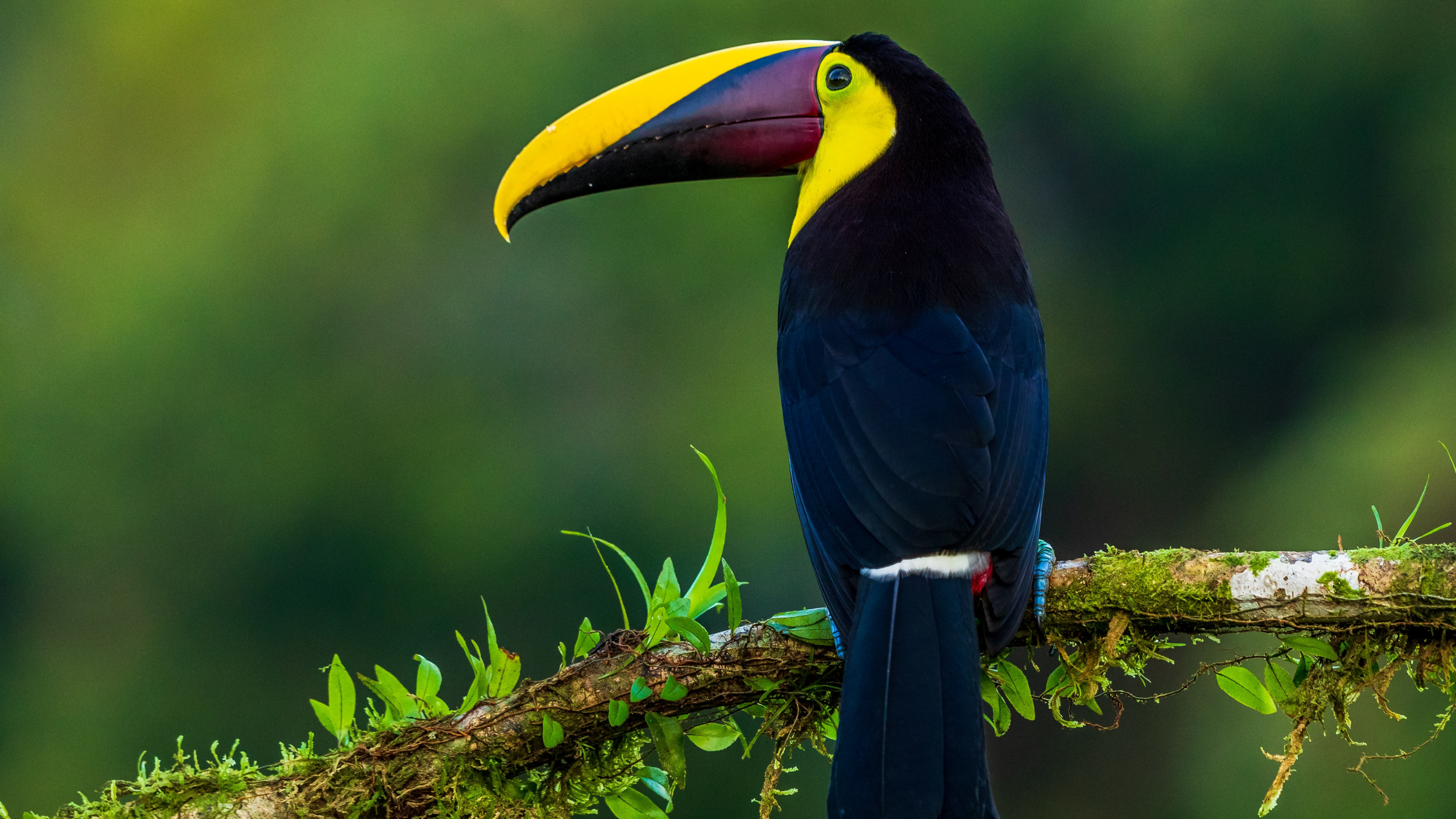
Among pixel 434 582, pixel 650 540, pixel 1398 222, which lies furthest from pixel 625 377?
pixel 1398 222

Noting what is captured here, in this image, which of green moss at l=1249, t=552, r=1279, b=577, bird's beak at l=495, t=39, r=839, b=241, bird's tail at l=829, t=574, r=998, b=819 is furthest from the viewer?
bird's beak at l=495, t=39, r=839, b=241

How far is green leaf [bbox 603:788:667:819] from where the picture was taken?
193cm

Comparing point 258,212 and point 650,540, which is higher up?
point 258,212

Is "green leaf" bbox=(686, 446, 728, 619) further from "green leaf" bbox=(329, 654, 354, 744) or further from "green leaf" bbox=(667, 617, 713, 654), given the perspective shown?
"green leaf" bbox=(329, 654, 354, 744)

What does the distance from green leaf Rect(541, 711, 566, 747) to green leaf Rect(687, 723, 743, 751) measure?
0.59 feet

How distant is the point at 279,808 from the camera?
1.82m

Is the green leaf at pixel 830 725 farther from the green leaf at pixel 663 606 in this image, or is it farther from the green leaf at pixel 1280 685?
the green leaf at pixel 1280 685

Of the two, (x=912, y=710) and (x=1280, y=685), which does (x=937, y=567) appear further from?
(x=1280, y=685)

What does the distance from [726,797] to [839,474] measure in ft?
19.9

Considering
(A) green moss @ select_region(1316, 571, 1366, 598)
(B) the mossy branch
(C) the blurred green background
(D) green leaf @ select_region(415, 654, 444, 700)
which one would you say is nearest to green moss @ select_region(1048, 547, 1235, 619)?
(B) the mossy branch

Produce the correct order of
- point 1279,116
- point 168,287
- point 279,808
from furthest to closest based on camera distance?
point 1279,116 < point 168,287 < point 279,808

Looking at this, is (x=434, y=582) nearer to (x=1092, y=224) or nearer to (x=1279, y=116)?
(x=1092, y=224)

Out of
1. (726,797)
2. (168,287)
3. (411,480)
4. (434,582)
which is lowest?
(726,797)

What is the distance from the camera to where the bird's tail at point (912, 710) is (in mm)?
1570
